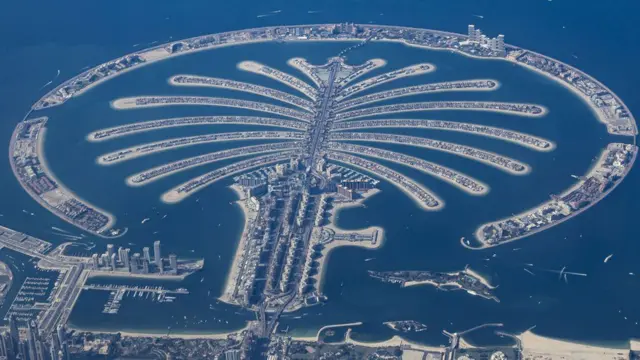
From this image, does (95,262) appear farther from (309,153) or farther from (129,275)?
(309,153)

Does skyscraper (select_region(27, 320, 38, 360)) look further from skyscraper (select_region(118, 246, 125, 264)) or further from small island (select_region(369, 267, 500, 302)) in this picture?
small island (select_region(369, 267, 500, 302))

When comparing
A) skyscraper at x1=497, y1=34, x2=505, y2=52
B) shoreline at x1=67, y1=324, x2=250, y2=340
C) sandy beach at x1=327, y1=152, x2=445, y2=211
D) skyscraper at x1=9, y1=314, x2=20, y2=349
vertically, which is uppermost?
skyscraper at x1=497, y1=34, x2=505, y2=52

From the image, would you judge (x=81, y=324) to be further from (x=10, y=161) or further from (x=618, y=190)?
(x=618, y=190)

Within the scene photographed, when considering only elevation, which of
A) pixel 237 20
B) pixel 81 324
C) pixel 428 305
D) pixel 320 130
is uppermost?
pixel 237 20

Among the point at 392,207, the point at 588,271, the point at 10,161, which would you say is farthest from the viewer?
the point at 10,161

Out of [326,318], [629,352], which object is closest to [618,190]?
[629,352]

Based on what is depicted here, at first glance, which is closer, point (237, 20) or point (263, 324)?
point (263, 324)

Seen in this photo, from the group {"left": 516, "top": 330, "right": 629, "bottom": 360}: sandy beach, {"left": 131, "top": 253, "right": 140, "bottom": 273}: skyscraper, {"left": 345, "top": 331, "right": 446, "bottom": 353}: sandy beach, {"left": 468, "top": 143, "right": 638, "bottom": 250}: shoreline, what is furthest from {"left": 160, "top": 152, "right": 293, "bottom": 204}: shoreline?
{"left": 516, "top": 330, "right": 629, "bottom": 360}: sandy beach
